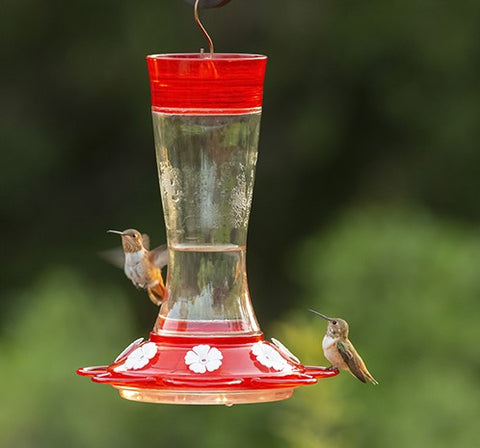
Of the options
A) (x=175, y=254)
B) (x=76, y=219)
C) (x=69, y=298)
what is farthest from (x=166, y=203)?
(x=76, y=219)

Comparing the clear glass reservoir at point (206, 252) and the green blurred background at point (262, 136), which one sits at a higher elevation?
the clear glass reservoir at point (206, 252)

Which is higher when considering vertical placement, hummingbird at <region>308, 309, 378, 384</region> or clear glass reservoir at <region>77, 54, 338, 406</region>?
clear glass reservoir at <region>77, 54, 338, 406</region>

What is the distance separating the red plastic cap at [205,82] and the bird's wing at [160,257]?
1.95 ft

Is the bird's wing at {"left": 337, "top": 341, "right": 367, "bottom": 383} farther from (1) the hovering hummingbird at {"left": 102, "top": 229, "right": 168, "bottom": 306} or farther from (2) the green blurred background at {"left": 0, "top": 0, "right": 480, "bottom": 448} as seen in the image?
(2) the green blurred background at {"left": 0, "top": 0, "right": 480, "bottom": 448}

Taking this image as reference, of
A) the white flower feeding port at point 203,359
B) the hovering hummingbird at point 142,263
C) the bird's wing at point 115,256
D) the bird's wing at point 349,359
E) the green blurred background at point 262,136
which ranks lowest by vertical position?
the green blurred background at point 262,136

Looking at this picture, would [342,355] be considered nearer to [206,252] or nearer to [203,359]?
[206,252]

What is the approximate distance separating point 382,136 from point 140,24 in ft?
6.22

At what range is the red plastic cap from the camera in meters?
3.75

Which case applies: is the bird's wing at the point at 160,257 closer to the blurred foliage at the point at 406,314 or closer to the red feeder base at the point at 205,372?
the red feeder base at the point at 205,372

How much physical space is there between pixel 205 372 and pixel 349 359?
856 mm

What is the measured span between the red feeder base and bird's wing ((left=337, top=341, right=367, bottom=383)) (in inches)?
18.2

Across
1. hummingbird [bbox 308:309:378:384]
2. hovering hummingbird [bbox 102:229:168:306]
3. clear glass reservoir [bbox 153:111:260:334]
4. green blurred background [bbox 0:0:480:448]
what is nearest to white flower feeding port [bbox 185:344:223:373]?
clear glass reservoir [bbox 153:111:260:334]

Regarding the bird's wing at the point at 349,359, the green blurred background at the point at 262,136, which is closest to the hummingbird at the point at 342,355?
the bird's wing at the point at 349,359

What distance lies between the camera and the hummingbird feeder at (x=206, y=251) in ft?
12.1
